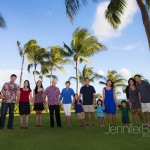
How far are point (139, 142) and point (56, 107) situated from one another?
497 centimetres

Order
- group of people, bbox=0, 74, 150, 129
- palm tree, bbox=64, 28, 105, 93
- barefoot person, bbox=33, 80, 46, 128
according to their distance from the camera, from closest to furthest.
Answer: group of people, bbox=0, 74, 150, 129, barefoot person, bbox=33, 80, 46, 128, palm tree, bbox=64, 28, 105, 93

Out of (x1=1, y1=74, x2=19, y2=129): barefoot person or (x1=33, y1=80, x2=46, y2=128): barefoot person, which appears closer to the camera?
(x1=1, y1=74, x2=19, y2=129): barefoot person

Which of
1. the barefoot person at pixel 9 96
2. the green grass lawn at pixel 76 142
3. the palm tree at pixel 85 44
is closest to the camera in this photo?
the green grass lawn at pixel 76 142

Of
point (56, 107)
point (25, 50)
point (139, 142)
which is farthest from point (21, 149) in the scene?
point (25, 50)

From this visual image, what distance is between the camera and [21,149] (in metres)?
6.55

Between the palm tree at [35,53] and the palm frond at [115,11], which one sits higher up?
the palm tree at [35,53]

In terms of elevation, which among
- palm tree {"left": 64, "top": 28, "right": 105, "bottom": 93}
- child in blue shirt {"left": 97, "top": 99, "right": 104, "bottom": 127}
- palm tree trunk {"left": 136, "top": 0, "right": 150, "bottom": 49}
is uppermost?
palm tree {"left": 64, "top": 28, "right": 105, "bottom": 93}

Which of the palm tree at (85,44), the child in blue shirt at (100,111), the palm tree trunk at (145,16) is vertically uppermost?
the palm tree at (85,44)

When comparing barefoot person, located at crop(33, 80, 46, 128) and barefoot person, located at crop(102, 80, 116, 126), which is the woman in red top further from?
barefoot person, located at crop(102, 80, 116, 126)

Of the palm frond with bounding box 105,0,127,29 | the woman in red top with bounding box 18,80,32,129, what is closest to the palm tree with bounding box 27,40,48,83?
the palm frond with bounding box 105,0,127,29

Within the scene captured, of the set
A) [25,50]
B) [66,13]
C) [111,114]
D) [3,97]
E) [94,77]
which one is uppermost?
[25,50]

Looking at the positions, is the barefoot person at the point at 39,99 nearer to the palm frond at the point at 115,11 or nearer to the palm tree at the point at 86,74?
the palm frond at the point at 115,11

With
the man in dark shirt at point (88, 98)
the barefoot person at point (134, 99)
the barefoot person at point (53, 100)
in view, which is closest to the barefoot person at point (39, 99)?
the barefoot person at point (53, 100)

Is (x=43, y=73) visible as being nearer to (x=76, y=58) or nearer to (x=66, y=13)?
(x=76, y=58)
